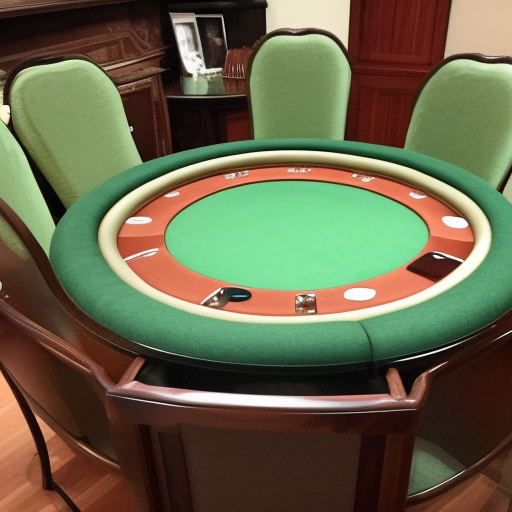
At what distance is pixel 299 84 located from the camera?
7.28 feet

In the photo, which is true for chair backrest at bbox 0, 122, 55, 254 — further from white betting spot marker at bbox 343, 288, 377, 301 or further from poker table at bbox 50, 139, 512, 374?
white betting spot marker at bbox 343, 288, 377, 301

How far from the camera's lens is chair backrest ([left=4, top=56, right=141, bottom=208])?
1.79m

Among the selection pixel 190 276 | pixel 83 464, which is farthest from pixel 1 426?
pixel 190 276

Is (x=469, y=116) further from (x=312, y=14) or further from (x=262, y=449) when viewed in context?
(x=312, y=14)

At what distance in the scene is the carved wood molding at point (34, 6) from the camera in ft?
7.31

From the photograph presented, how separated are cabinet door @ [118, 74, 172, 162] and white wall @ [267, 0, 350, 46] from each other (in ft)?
3.76

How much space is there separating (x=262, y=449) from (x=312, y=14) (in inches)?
137

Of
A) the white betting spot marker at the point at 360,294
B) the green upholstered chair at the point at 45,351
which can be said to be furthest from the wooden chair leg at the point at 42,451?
the white betting spot marker at the point at 360,294

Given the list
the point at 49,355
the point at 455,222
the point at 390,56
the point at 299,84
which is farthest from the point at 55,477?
the point at 390,56

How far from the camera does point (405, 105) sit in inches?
135

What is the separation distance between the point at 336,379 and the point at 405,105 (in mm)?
2949

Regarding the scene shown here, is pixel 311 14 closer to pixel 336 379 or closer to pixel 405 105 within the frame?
pixel 405 105

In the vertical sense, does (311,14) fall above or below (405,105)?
above

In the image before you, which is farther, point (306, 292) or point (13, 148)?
point (13, 148)
